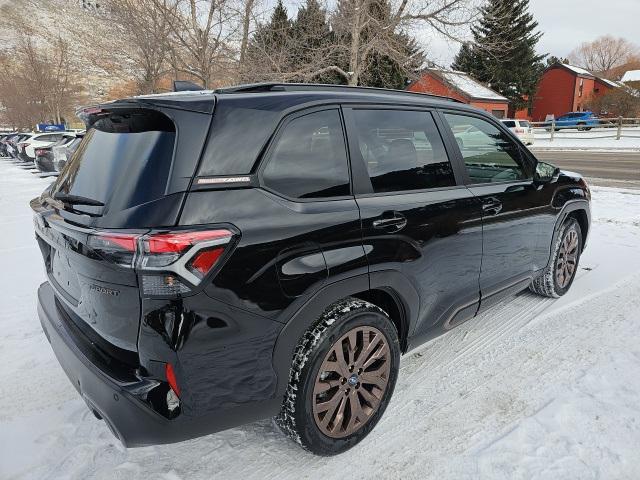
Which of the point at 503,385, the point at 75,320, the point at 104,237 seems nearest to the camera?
the point at 104,237

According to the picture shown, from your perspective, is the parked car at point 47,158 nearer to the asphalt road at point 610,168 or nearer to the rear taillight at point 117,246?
the rear taillight at point 117,246

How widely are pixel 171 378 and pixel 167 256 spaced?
500 millimetres

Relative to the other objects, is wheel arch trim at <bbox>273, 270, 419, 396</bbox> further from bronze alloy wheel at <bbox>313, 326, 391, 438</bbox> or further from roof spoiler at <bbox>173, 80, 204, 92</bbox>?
roof spoiler at <bbox>173, 80, 204, 92</bbox>

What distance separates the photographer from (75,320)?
7.65 ft

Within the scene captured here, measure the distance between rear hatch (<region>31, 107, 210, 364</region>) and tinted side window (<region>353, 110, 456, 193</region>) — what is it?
976 millimetres

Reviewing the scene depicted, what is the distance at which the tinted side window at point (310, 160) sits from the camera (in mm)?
2129

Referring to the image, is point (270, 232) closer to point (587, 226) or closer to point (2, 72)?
point (587, 226)

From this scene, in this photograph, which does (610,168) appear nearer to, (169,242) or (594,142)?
(594,142)

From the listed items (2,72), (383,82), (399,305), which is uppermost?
(2,72)

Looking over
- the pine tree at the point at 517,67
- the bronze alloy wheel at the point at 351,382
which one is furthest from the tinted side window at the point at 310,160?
the pine tree at the point at 517,67

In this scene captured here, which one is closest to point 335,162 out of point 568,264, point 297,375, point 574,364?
point 297,375

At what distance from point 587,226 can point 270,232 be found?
3.85 metres

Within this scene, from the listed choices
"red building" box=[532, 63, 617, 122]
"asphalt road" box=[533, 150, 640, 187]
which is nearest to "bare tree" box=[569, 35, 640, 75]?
"red building" box=[532, 63, 617, 122]

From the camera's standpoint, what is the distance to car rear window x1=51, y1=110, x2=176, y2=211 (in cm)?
188
